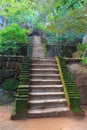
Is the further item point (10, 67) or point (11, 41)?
point (11, 41)

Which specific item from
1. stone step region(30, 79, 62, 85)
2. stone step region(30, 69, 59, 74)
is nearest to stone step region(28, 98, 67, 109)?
stone step region(30, 79, 62, 85)

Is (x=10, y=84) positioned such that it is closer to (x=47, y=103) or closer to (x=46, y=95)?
(x=46, y=95)

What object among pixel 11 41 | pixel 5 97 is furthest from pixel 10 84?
pixel 11 41

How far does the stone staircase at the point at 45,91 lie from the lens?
6312 mm

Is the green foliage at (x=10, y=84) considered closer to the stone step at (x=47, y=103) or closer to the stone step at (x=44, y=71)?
the stone step at (x=44, y=71)

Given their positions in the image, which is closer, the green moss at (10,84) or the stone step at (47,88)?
the stone step at (47,88)

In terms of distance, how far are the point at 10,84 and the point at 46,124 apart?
12.4ft

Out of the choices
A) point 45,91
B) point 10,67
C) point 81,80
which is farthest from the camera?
point 10,67

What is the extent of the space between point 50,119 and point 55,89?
1618mm

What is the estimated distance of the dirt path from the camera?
17.5ft

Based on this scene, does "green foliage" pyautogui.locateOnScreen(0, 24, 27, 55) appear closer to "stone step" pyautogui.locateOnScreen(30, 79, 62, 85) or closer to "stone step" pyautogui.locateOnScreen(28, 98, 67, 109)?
"stone step" pyautogui.locateOnScreen(30, 79, 62, 85)

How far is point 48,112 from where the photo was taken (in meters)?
6.23

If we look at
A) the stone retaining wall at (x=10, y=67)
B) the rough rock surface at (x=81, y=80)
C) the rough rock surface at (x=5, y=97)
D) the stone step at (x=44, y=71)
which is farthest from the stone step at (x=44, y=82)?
the stone retaining wall at (x=10, y=67)

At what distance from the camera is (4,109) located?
24.0 ft
